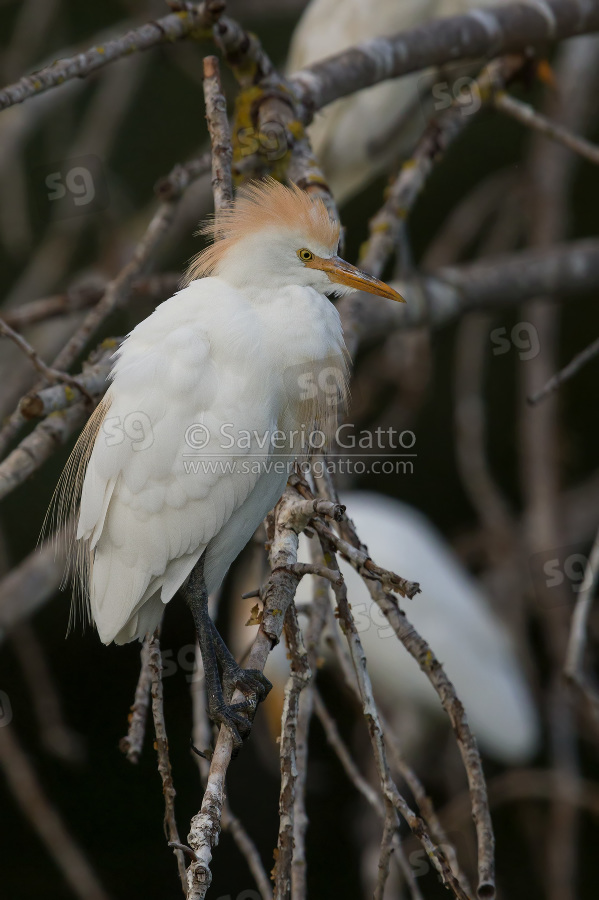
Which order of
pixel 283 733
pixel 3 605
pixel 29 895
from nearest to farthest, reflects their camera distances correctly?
pixel 283 733 → pixel 3 605 → pixel 29 895

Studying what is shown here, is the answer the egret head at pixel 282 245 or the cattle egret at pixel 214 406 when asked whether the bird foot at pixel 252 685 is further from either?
the egret head at pixel 282 245

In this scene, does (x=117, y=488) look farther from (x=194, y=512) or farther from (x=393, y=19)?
(x=393, y=19)

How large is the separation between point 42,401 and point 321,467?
339mm

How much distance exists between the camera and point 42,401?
1.18 meters

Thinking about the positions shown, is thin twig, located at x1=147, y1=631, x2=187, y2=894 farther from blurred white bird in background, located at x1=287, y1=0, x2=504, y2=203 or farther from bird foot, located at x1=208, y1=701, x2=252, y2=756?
blurred white bird in background, located at x1=287, y1=0, x2=504, y2=203

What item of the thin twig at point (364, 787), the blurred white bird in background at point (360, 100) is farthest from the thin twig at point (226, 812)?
the blurred white bird in background at point (360, 100)

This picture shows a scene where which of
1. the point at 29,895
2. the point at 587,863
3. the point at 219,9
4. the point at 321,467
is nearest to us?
the point at 321,467

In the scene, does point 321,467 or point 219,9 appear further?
point 219,9

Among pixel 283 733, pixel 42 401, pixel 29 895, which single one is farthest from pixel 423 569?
pixel 283 733

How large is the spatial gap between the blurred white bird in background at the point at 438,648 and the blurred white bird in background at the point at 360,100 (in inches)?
37.2

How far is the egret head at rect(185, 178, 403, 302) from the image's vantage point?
1.19 metres

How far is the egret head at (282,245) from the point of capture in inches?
46.7

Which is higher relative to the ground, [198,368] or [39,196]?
[39,196]

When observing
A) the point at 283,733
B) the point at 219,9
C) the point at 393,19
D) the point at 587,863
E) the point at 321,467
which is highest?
the point at 393,19
